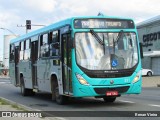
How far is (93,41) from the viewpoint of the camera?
14320mm

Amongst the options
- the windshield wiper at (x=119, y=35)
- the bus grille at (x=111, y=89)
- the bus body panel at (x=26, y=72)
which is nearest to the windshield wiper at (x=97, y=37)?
the windshield wiper at (x=119, y=35)

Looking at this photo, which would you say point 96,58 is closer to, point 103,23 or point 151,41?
point 103,23

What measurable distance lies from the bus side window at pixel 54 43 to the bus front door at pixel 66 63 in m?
0.65

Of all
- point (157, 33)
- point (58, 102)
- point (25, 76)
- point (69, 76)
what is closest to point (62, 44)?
point (69, 76)

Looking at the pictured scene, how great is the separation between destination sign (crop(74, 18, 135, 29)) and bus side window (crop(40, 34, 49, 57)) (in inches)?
117

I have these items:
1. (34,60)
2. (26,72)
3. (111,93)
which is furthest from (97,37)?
(26,72)

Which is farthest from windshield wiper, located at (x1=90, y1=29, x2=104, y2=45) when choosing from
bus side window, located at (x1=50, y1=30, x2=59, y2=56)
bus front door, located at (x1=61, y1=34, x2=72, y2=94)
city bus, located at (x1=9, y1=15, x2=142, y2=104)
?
bus side window, located at (x1=50, y1=30, x2=59, y2=56)

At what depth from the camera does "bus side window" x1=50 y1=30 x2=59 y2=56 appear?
15.9m

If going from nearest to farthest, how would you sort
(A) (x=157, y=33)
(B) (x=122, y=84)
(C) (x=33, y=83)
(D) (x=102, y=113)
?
(D) (x=102, y=113) < (B) (x=122, y=84) < (C) (x=33, y=83) < (A) (x=157, y=33)

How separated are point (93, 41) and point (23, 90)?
899 cm

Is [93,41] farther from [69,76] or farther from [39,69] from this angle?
[39,69]

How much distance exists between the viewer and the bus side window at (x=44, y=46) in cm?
1719

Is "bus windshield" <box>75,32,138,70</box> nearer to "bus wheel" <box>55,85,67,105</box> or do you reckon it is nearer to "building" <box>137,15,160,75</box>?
"bus wheel" <box>55,85,67,105</box>

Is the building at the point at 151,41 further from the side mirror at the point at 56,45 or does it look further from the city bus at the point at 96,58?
the city bus at the point at 96,58
